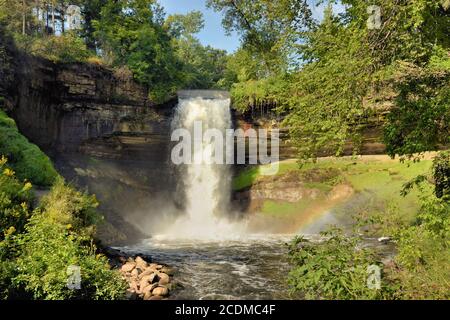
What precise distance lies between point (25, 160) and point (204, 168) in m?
14.6

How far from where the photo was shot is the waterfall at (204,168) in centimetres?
2719

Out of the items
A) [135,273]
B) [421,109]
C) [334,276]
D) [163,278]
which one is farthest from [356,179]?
[334,276]

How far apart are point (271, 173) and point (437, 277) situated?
20.3 m

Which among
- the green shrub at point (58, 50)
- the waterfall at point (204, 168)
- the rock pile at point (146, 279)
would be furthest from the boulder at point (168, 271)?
the green shrub at point (58, 50)

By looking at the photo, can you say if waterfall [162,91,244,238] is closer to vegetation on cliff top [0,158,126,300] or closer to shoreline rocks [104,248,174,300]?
shoreline rocks [104,248,174,300]

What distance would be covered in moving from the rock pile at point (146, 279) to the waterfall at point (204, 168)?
47.6ft

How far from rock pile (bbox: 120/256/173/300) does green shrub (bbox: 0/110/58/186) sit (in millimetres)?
5164

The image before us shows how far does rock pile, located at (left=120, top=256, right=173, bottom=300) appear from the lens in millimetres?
9516

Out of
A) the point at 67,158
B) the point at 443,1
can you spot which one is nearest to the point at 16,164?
the point at 67,158

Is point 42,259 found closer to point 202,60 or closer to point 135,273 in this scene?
point 135,273

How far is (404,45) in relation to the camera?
7988 mm

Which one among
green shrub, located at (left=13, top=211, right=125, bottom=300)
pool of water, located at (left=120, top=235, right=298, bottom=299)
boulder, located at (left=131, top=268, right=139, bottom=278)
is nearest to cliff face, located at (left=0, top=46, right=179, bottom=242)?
pool of water, located at (left=120, top=235, right=298, bottom=299)

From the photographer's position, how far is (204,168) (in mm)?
27953

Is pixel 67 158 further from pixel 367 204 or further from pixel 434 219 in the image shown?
pixel 434 219
